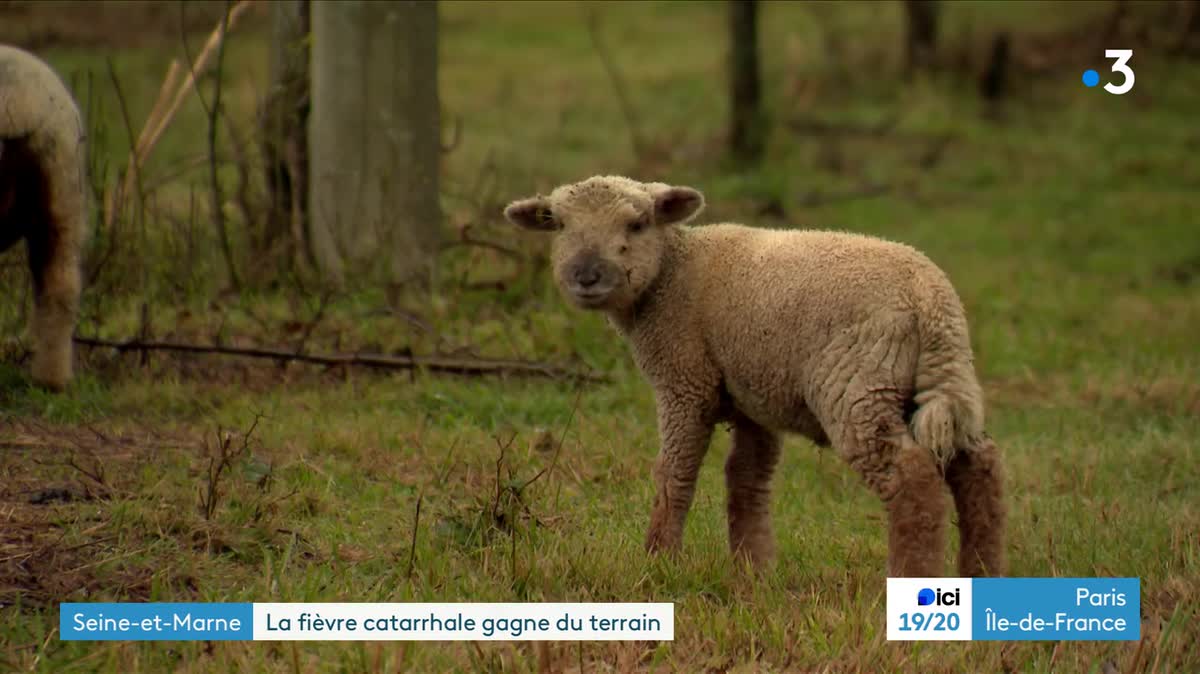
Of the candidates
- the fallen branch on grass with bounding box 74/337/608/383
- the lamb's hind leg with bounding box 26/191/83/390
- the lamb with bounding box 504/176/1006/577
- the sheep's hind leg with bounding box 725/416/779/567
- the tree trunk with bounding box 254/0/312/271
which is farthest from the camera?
the tree trunk with bounding box 254/0/312/271

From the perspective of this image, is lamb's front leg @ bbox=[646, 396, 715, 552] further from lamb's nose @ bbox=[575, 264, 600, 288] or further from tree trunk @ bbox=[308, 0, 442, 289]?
tree trunk @ bbox=[308, 0, 442, 289]

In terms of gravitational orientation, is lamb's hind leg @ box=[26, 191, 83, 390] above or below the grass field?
above

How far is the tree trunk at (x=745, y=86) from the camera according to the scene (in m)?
14.3

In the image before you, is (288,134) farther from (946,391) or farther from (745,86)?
(745,86)

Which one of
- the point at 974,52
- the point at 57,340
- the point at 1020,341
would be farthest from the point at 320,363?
the point at 974,52

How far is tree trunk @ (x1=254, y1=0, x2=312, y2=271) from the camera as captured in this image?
9.35 meters

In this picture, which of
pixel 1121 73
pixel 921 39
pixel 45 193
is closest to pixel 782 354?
pixel 45 193

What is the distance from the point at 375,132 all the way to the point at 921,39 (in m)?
10.0

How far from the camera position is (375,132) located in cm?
911

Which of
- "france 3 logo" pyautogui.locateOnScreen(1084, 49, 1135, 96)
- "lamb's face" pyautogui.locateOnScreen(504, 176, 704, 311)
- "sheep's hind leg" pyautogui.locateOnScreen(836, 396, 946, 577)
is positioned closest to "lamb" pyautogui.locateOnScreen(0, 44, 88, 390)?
"lamb's face" pyautogui.locateOnScreen(504, 176, 704, 311)

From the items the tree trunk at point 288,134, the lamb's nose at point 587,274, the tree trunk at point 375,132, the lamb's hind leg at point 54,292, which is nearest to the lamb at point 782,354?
the lamb's nose at point 587,274

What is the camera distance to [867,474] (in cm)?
489

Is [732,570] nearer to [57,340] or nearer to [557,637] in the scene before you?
[557,637]

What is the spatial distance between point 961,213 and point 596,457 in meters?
7.70
